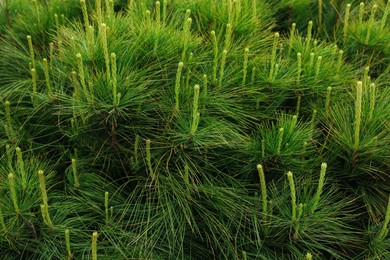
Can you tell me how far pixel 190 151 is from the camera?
0.95m

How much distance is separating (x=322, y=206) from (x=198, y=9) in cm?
47

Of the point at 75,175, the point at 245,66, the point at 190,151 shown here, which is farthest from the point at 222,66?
the point at 75,175

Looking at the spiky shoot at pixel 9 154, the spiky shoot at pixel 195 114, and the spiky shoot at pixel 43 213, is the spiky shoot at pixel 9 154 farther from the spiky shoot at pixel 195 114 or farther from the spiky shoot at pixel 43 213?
the spiky shoot at pixel 195 114

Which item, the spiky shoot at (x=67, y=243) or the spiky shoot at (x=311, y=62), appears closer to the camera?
the spiky shoot at (x=67, y=243)

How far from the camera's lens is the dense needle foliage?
2.97 feet

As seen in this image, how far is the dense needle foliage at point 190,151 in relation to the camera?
0.91m

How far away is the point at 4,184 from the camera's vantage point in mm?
911

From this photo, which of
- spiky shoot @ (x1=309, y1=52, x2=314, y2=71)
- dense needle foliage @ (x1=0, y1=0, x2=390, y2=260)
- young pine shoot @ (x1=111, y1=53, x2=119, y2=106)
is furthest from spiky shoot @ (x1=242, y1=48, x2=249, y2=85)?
young pine shoot @ (x1=111, y1=53, x2=119, y2=106)

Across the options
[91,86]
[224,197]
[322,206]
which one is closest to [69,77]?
[91,86]

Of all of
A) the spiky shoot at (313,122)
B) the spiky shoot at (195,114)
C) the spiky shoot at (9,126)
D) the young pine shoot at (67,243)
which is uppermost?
the spiky shoot at (195,114)

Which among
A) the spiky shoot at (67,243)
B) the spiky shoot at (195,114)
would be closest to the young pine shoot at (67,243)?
the spiky shoot at (67,243)

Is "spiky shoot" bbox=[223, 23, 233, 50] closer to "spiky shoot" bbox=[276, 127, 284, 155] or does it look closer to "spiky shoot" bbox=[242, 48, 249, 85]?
"spiky shoot" bbox=[242, 48, 249, 85]

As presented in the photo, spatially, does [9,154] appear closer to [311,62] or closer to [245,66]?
[245,66]

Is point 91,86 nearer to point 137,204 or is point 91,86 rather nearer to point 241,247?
point 137,204
